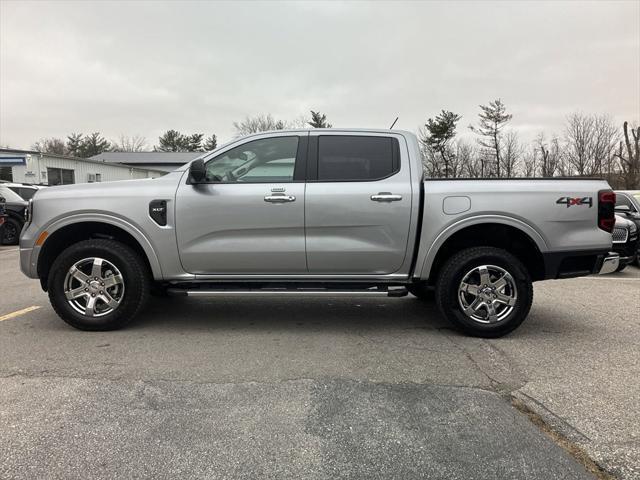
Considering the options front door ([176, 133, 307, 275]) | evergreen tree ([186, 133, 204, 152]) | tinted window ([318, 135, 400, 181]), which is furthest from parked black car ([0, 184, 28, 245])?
evergreen tree ([186, 133, 204, 152])

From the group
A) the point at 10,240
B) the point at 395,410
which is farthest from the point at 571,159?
the point at 395,410

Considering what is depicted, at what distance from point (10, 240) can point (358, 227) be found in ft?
45.0

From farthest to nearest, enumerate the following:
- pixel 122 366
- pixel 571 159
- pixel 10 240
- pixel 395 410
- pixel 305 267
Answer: pixel 571 159 → pixel 10 240 → pixel 305 267 → pixel 122 366 → pixel 395 410

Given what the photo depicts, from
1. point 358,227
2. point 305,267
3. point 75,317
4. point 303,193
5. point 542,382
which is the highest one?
point 303,193

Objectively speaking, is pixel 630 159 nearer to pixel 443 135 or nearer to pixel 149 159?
pixel 443 135

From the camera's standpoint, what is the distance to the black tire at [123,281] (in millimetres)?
4754

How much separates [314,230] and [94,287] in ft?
7.38

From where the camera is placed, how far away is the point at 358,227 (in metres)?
4.68

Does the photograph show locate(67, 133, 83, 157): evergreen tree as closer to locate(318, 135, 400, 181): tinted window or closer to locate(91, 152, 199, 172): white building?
locate(91, 152, 199, 172): white building

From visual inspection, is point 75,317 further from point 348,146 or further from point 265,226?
point 348,146

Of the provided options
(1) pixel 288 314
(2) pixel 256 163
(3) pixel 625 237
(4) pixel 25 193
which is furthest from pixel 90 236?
(4) pixel 25 193

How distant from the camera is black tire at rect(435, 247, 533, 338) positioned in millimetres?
4648

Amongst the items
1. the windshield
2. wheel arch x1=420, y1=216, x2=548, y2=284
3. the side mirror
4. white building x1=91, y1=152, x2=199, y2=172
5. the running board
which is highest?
white building x1=91, y1=152, x2=199, y2=172

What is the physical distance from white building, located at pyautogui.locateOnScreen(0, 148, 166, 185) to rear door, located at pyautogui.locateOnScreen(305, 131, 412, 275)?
2355cm
